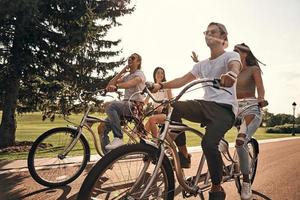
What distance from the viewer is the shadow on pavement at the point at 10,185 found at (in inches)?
199

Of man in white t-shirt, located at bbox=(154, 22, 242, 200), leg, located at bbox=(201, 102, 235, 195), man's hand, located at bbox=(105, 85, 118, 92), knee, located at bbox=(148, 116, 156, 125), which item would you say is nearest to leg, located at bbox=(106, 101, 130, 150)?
man's hand, located at bbox=(105, 85, 118, 92)

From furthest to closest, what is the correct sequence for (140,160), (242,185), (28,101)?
(28,101)
(242,185)
(140,160)

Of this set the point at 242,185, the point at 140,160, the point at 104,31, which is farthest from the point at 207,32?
the point at 104,31

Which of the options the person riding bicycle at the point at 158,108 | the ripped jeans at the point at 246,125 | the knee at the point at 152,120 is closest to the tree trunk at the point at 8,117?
the person riding bicycle at the point at 158,108

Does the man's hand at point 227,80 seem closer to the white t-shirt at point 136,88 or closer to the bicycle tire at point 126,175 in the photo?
the bicycle tire at point 126,175

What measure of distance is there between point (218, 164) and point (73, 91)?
10.9 meters

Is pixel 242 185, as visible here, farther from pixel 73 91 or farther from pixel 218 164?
pixel 73 91

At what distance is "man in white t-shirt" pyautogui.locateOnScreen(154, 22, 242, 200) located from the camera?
3926 millimetres

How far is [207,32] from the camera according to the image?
174 inches

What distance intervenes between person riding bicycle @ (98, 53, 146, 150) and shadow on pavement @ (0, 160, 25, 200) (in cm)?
159

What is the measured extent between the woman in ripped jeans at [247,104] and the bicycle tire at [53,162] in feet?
8.82

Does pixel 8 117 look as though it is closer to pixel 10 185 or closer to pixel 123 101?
pixel 10 185

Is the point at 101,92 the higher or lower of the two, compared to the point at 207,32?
lower

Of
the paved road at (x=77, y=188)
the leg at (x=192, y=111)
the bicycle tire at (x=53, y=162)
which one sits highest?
the leg at (x=192, y=111)
